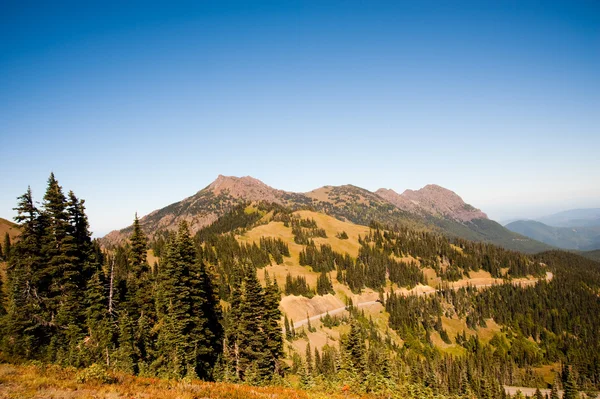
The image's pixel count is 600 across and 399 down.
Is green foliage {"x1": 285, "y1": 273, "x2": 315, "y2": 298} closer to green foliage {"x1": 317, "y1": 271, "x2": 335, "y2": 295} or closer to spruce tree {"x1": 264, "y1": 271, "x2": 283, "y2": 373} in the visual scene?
green foliage {"x1": 317, "y1": 271, "x2": 335, "y2": 295}

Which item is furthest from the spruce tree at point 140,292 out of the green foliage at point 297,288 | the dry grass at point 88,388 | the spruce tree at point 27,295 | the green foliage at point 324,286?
the green foliage at point 324,286

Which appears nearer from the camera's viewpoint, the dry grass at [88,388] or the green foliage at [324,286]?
the dry grass at [88,388]

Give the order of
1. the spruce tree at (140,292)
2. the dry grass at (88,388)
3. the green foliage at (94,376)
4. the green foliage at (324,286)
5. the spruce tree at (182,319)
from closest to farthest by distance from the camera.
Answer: the dry grass at (88,388) → the green foliage at (94,376) → the spruce tree at (182,319) → the spruce tree at (140,292) → the green foliage at (324,286)

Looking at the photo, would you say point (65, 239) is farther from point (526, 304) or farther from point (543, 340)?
point (526, 304)

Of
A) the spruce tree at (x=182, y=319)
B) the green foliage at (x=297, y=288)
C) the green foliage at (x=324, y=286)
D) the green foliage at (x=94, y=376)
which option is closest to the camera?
the green foliage at (x=94, y=376)

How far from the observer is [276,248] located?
643ft

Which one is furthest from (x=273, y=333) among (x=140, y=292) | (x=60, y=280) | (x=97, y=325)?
(x=60, y=280)

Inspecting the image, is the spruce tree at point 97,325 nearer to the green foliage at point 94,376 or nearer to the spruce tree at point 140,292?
the spruce tree at point 140,292

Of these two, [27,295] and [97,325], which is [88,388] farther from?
[27,295]

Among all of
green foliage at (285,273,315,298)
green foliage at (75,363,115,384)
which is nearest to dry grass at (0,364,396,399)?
green foliage at (75,363,115,384)

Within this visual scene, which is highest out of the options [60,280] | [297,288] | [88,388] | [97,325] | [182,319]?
[60,280]

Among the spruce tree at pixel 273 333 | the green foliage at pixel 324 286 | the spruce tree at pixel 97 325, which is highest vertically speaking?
the spruce tree at pixel 97 325

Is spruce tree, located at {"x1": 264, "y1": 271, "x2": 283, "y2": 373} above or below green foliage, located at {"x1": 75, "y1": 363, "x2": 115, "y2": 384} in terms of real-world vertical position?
below

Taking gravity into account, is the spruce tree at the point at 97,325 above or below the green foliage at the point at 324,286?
above
